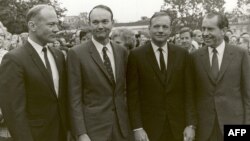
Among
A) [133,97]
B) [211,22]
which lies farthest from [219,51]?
[133,97]

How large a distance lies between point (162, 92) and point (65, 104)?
→ 1.20 meters

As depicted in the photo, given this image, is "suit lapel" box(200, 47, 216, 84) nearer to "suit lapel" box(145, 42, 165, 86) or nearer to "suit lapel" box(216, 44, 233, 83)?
"suit lapel" box(216, 44, 233, 83)

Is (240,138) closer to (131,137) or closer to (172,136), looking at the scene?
(172,136)

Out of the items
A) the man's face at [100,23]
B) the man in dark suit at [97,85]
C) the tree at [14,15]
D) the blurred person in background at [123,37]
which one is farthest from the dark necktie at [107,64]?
the tree at [14,15]

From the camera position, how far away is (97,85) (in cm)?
467

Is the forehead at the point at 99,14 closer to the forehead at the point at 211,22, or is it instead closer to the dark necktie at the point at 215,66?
the forehead at the point at 211,22

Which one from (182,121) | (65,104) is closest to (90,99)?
(65,104)

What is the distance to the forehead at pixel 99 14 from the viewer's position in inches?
187

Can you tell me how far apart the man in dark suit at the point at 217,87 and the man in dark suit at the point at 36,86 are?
1634 mm

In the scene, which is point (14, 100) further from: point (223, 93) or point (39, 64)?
point (223, 93)

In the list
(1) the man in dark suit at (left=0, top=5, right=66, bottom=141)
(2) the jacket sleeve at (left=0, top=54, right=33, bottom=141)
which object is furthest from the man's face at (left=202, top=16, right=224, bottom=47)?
(2) the jacket sleeve at (left=0, top=54, right=33, bottom=141)

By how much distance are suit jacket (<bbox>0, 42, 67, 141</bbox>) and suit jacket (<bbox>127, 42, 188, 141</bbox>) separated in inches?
35.1

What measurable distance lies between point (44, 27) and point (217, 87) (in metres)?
2.21

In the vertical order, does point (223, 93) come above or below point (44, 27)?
below
